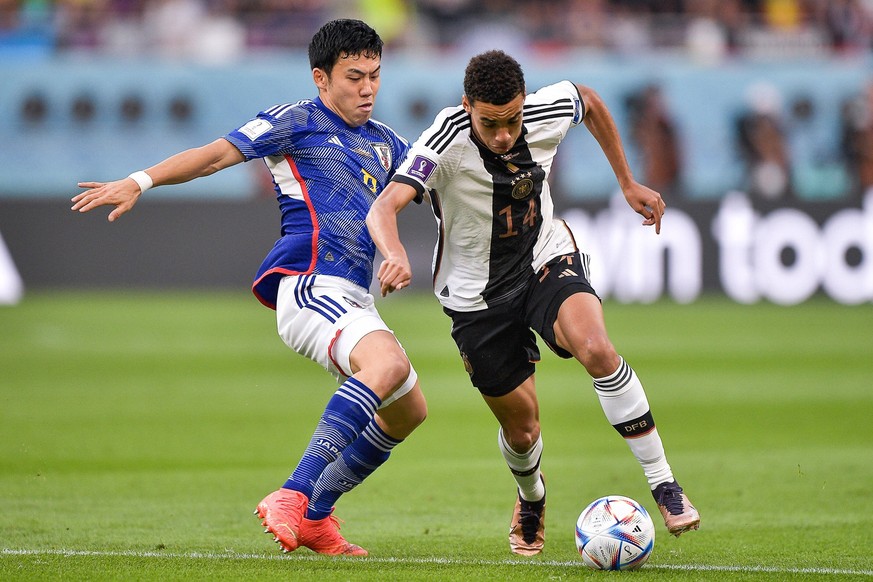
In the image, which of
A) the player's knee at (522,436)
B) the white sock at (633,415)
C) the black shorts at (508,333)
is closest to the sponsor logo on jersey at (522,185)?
the black shorts at (508,333)

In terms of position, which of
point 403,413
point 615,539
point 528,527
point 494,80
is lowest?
point 528,527

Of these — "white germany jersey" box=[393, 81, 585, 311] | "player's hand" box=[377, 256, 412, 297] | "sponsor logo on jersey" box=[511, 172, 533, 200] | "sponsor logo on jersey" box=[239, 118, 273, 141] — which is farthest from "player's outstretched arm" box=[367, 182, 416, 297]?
"sponsor logo on jersey" box=[239, 118, 273, 141]

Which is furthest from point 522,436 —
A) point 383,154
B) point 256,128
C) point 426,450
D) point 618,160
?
point 426,450

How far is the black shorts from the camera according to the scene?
6289 mm

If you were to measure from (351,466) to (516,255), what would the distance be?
50.9 inches

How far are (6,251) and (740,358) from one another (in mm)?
11501

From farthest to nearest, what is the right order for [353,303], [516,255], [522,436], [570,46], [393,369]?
[570,46] < [522,436] < [516,255] < [353,303] < [393,369]

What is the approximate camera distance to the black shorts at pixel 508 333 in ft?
20.6

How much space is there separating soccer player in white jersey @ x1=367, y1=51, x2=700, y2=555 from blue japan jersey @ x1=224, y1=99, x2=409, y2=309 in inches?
14.8

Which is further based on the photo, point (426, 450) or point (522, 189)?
point (426, 450)

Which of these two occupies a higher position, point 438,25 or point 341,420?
point 341,420

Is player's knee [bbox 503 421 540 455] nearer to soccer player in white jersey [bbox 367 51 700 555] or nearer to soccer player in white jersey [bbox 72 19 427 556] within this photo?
soccer player in white jersey [bbox 367 51 700 555]

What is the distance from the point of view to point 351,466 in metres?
6.30

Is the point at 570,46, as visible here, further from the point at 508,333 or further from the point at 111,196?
the point at 111,196
